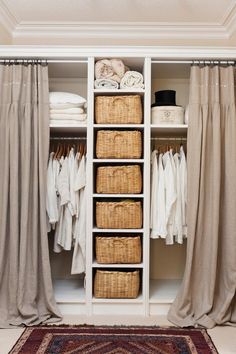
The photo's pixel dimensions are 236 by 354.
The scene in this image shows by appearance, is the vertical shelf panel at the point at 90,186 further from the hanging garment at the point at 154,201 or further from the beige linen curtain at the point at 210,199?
the beige linen curtain at the point at 210,199

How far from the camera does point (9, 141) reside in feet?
10.0

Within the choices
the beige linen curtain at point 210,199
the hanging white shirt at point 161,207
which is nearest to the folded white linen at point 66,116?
the hanging white shirt at point 161,207

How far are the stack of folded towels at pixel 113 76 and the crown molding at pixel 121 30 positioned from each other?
0.72m

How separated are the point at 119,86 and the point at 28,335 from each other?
7.00 ft

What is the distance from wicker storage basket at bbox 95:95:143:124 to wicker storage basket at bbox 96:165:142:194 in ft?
1.31

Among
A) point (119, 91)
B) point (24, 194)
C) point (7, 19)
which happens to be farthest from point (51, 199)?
point (7, 19)

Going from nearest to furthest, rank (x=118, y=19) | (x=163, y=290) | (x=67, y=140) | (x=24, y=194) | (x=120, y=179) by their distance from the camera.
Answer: (x=24, y=194) → (x=120, y=179) → (x=163, y=290) → (x=118, y=19) → (x=67, y=140)

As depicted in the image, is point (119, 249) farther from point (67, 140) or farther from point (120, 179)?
point (67, 140)

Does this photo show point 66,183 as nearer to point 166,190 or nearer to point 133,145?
point 133,145

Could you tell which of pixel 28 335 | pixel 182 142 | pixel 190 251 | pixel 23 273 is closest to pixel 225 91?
pixel 182 142

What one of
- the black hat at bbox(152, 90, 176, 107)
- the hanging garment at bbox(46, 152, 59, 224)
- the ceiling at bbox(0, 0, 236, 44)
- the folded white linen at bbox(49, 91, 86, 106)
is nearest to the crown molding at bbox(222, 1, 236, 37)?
the ceiling at bbox(0, 0, 236, 44)

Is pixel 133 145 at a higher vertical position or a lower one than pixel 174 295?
higher

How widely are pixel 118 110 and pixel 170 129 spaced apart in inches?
20.5

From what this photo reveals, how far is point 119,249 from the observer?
3.12m
